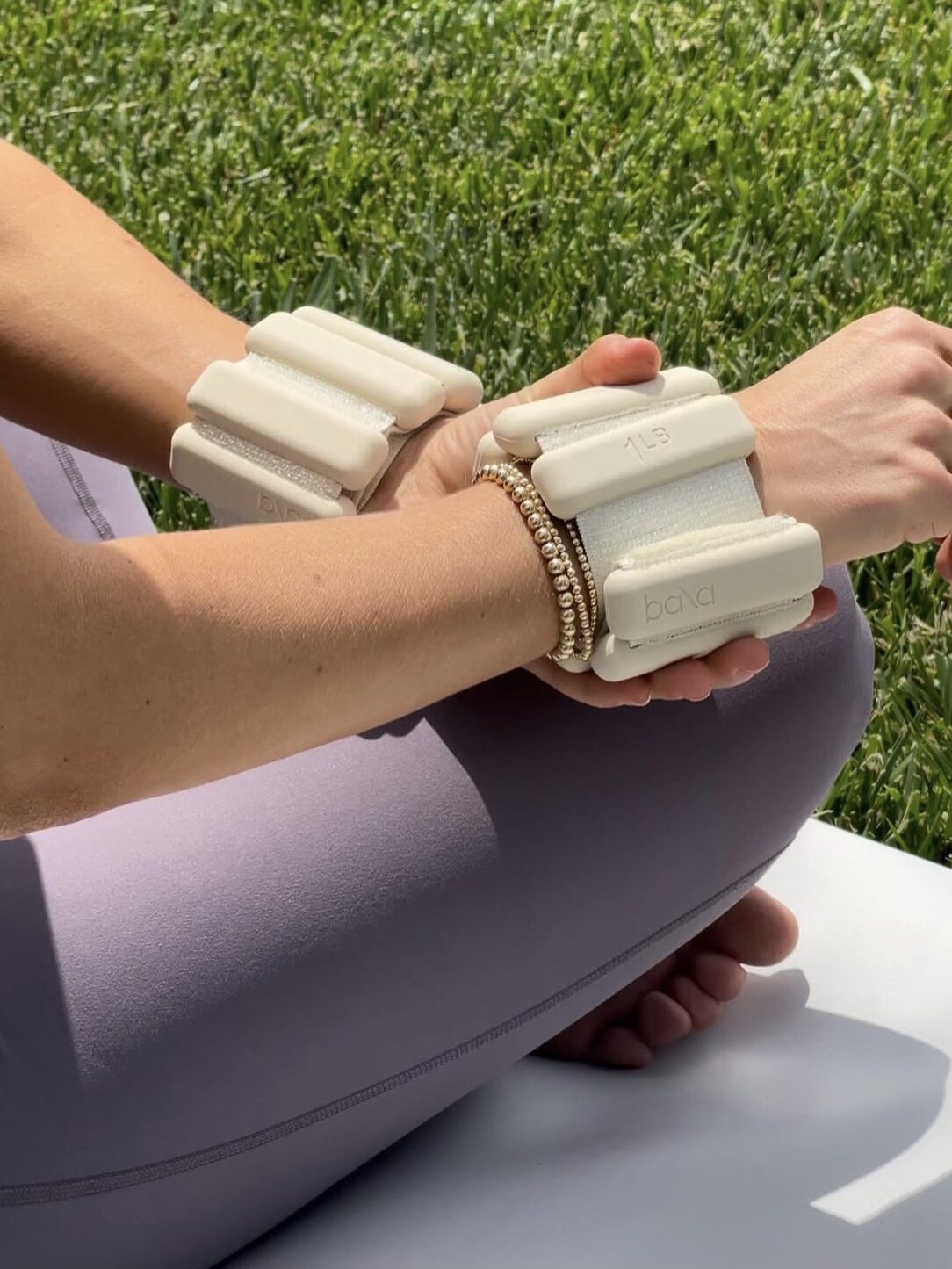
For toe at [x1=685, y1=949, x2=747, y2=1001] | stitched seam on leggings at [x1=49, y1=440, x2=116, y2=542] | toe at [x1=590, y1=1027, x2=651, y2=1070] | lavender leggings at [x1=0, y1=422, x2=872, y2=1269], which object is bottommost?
toe at [x1=590, y1=1027, x2=651, y2=1070]

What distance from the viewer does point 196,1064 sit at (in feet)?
3.86

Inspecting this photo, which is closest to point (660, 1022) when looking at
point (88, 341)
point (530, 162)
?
point (88, 341)

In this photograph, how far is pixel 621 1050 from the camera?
1518 mm

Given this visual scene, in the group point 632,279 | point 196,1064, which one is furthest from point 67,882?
point 632,279

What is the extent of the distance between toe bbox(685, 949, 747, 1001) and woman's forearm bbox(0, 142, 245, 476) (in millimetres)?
677

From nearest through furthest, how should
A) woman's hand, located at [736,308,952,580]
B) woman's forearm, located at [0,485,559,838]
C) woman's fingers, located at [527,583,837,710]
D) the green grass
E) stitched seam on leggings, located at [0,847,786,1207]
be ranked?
woman's forearm, located at [0,485,559,838] < stitched seam on leggings, located at [0,847,786,1207] < woman's fingers, located at [527,583,837,710] < woman's hand, located at [736,308,952,580] < the green grass

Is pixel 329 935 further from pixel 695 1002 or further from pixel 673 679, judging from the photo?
pixel 695 1002

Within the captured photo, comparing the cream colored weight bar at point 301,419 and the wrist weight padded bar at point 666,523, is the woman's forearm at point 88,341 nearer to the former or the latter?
the cream colored weight bar at point 301,419

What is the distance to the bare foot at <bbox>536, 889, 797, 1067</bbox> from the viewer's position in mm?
1527

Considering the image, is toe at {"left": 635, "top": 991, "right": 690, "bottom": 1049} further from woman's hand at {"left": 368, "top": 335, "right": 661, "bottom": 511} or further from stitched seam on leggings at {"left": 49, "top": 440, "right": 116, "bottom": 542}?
stitched seam on leggings at {"left": 49, "top": 440, "right": 116, "bottom": 542}

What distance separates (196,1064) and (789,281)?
78.1 inches

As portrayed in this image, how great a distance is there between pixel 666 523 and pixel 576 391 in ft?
0.53

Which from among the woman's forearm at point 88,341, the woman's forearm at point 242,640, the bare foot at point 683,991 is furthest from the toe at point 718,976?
the woman's forearm at point 88,341

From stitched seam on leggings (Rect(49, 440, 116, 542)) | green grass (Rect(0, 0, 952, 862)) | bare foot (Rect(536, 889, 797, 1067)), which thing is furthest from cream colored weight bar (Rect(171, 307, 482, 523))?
green grass (Rect(0, 0, 952, 862))
